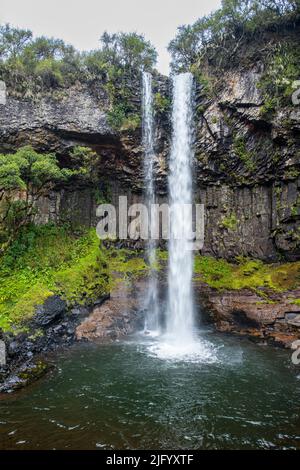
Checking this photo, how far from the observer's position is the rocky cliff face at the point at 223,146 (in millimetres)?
17984

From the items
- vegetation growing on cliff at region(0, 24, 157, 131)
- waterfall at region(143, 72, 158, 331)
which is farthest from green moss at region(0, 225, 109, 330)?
vegetation growing on cliff at region(0, 24, 157, 131)

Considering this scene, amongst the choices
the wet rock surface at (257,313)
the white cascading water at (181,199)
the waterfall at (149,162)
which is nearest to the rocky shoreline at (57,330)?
the waterfall at (149,162)

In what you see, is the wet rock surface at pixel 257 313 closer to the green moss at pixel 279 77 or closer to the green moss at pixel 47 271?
the green moss at pixel 47 271

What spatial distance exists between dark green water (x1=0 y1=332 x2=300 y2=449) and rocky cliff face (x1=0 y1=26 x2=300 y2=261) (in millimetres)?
8837

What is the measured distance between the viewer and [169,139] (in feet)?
68.6

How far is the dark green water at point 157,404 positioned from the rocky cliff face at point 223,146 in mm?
8837

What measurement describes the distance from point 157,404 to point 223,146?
15.6m

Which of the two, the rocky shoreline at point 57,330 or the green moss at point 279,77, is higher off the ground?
the green moss at point 279,77

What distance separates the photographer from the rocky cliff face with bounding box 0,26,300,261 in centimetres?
1798

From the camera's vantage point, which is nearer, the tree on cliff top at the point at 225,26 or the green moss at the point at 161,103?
the tree on cliff top at the point at 225,26

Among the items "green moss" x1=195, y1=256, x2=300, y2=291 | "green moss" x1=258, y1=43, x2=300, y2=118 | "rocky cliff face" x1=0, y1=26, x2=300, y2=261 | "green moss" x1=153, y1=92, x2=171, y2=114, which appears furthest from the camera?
"green moss" x1=153, y1=92, x2=171, y2=114

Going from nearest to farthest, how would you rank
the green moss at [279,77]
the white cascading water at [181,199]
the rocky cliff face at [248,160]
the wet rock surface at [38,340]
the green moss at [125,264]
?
1. the wet rock surface at [38,340]
2. the green moss at [279,77]
3. the rocky cliff face at [248,160]
4. the white cascading water at [181,199]
5. the green moss at [125,264]

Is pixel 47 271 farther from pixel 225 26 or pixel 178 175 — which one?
pixel 225 26

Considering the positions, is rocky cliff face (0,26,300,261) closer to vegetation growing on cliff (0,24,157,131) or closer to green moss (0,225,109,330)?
vegetation growing on cliff (0,24,157,131)
